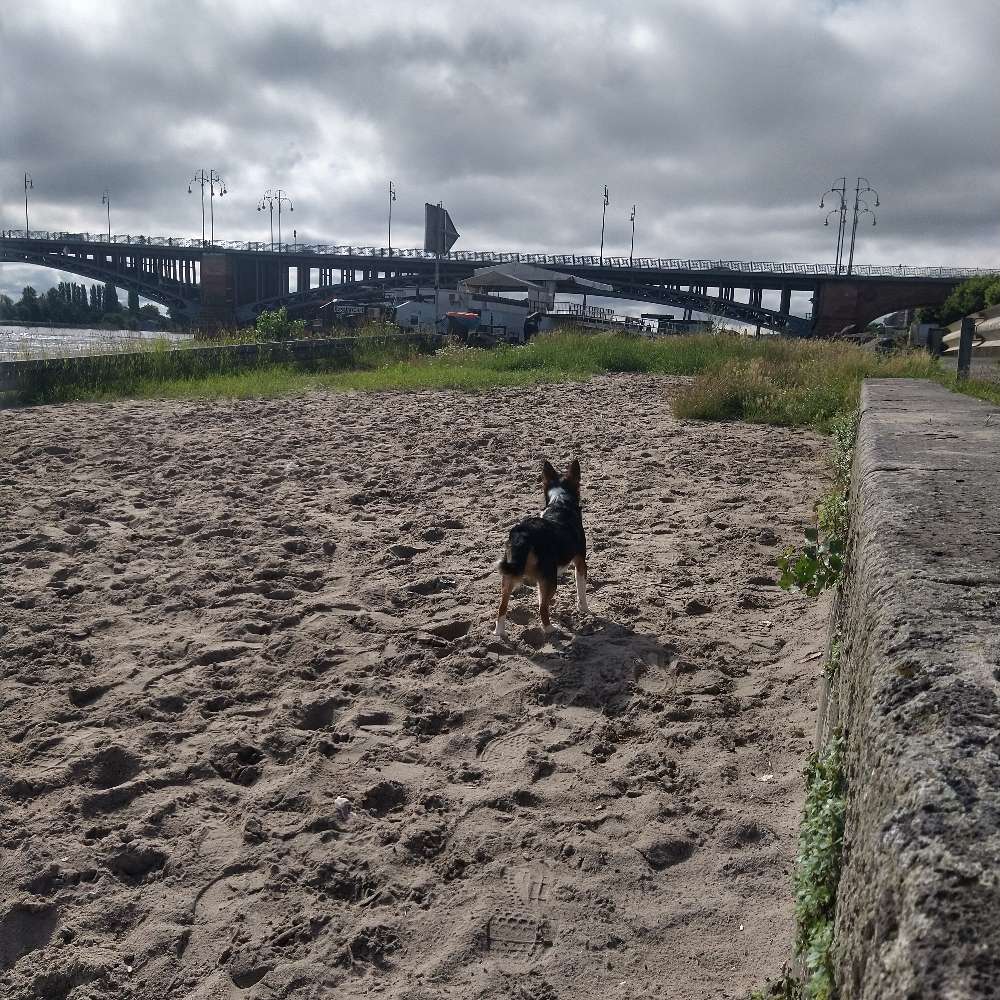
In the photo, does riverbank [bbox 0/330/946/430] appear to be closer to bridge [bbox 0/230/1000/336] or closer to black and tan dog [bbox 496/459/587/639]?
black and tan dog [bbox 496/459/587/639]

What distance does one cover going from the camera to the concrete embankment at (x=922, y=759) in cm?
106

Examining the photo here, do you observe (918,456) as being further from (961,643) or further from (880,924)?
(880,924)

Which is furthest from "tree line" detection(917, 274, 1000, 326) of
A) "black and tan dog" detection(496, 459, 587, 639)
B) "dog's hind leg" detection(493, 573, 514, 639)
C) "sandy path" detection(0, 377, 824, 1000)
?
"dog's hind leg" detection(493, 573, 514, 639)

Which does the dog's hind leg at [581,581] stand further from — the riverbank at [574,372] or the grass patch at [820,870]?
the riverbank at [574,372]

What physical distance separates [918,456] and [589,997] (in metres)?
2.57

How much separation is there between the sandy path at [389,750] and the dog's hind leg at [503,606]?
0.45 ft

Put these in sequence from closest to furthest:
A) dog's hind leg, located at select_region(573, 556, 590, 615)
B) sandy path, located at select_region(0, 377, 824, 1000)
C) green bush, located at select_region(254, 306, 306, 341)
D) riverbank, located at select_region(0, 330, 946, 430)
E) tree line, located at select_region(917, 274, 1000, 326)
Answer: sandy path, located at select_region(0, 377, 824, 1000)
dog's hind leg, located at select_region(573, 556, 590, 615)
riverbank, located at select_region(0, 330, 946, 430)
green bush, located at select_region(254, 306, 306, 341)
tree line, located at select_region(917, 274, 1000, 326)

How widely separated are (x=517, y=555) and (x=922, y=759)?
12.4 feet

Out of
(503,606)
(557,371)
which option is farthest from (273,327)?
(503,606)

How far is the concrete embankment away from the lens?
3.48 ft

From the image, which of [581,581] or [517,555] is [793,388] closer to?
[581,581]

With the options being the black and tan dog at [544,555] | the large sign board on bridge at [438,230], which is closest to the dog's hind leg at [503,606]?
the black and tan dog at [544,555]

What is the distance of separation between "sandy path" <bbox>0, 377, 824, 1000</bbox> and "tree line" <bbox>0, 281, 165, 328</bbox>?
48.8m

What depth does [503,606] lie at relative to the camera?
5195 mm
